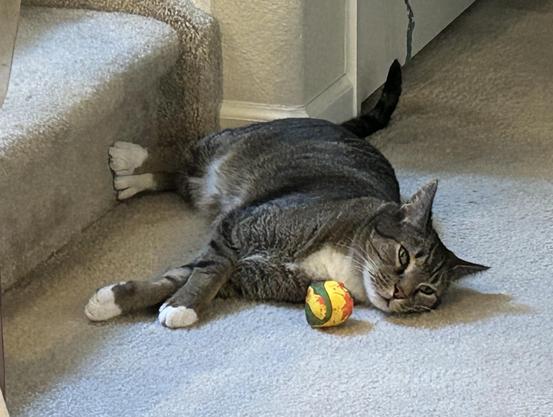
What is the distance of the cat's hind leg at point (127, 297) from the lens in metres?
1.89

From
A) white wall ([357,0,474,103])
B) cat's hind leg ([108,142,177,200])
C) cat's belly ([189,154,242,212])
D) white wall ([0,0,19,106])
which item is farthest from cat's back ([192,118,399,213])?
white wall ([0,0,19,106])

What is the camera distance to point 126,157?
2.27m

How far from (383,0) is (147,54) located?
31.4 inches

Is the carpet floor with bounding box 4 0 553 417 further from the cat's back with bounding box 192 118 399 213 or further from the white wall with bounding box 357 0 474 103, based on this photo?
the white wall with bounding box 357 0 474 103

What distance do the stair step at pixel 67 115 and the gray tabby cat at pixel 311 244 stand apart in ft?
0.77

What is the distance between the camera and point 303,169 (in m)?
2.15

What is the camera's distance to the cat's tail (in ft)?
8.64

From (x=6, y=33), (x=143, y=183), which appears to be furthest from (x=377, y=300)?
(x=6, y=33)

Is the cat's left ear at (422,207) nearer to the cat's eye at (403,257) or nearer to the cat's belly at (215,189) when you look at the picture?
Answer: the cat's eye at (403,257)

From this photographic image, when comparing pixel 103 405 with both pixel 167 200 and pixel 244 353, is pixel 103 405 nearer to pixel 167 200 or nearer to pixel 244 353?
pixel 244 353

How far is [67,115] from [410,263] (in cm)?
72

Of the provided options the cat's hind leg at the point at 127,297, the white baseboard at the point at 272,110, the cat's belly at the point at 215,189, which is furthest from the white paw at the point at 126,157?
the cat's hind leg at the point at 127,297

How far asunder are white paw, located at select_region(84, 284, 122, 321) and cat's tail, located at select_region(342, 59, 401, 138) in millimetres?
951

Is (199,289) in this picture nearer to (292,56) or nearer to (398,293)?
(398,293)
